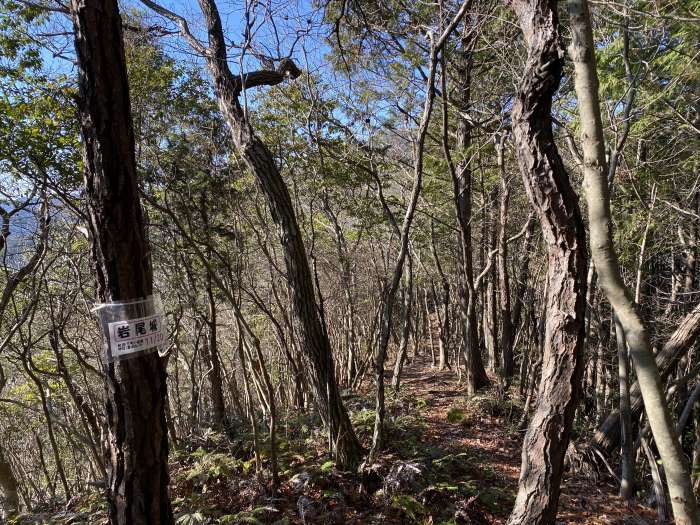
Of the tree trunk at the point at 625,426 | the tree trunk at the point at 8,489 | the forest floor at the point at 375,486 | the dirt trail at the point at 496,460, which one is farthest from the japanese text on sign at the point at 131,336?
the tree trunk at the point at 8,489

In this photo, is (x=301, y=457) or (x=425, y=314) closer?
(x=301, y=457)

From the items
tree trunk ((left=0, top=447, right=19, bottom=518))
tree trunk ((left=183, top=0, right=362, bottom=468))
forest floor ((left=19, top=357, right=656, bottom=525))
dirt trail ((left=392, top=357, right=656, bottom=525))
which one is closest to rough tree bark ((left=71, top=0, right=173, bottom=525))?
forest floor ((left=19, top=357, right=656, bottom=525))

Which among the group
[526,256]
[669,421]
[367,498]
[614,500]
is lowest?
[614,500]

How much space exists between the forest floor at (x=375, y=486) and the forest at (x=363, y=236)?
3 centimetres

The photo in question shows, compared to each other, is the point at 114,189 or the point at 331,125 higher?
the point at 331,125

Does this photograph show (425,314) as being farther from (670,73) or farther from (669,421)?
(669,421)

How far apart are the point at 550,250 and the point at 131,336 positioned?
2.31m

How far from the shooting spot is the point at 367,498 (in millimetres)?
3602

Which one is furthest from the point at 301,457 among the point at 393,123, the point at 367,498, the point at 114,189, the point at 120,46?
the point at 393,123

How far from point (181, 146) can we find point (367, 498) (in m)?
5.89

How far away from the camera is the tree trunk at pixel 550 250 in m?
2.28

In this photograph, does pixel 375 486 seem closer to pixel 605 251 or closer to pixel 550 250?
pixel 550 250

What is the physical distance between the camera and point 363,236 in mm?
9609

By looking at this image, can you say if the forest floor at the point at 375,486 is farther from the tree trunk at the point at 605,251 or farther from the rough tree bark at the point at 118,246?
the tree trunk at the point at 605,251
